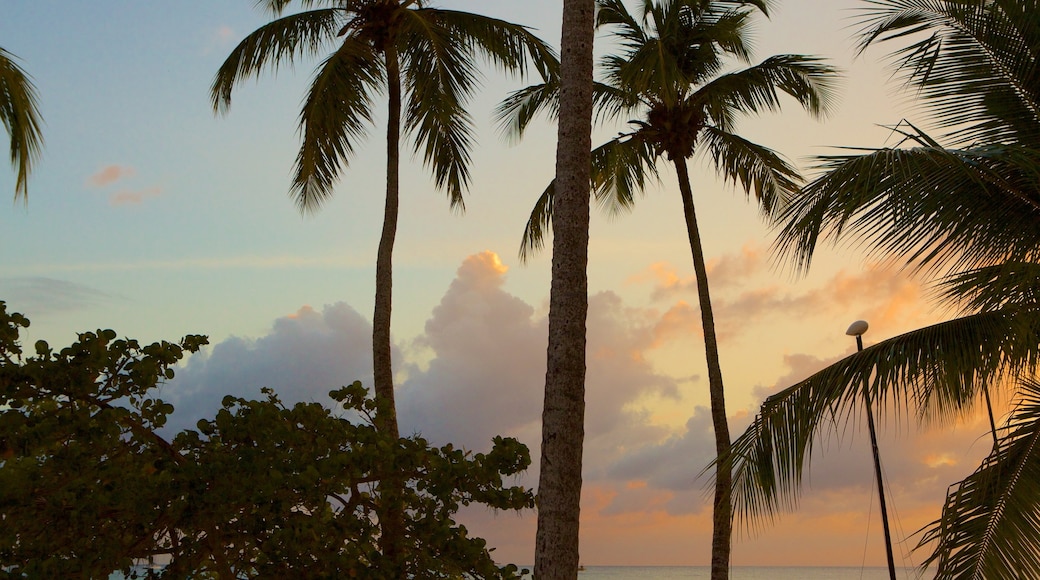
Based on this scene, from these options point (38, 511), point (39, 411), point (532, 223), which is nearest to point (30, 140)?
point (39, 411)

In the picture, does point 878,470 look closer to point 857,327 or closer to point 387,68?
point 857,327

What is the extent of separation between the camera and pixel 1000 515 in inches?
283

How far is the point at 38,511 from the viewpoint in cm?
657

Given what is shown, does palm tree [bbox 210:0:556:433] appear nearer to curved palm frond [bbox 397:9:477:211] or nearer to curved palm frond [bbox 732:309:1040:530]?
curved palm frond [bbox 397:9:477:211]

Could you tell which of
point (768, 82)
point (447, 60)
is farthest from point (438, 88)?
point (768, 82)

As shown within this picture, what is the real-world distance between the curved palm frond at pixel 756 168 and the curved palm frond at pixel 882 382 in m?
6.95

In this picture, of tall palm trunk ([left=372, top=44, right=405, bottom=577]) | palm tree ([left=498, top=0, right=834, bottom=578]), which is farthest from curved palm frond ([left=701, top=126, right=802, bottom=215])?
tall palm trunk ([left=372, top=44, right=405, bottom=577])

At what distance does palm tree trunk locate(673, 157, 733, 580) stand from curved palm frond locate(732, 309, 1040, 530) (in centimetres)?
408

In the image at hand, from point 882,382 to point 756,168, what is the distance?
7.49m

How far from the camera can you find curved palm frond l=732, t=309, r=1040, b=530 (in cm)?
750

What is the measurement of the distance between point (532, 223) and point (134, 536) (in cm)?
968

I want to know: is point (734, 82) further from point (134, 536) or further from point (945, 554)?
point (134, 536)

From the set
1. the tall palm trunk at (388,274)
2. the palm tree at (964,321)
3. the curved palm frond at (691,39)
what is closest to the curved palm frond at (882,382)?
the palm tree at (964,321)

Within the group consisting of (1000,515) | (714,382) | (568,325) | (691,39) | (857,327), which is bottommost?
(1000,515)
